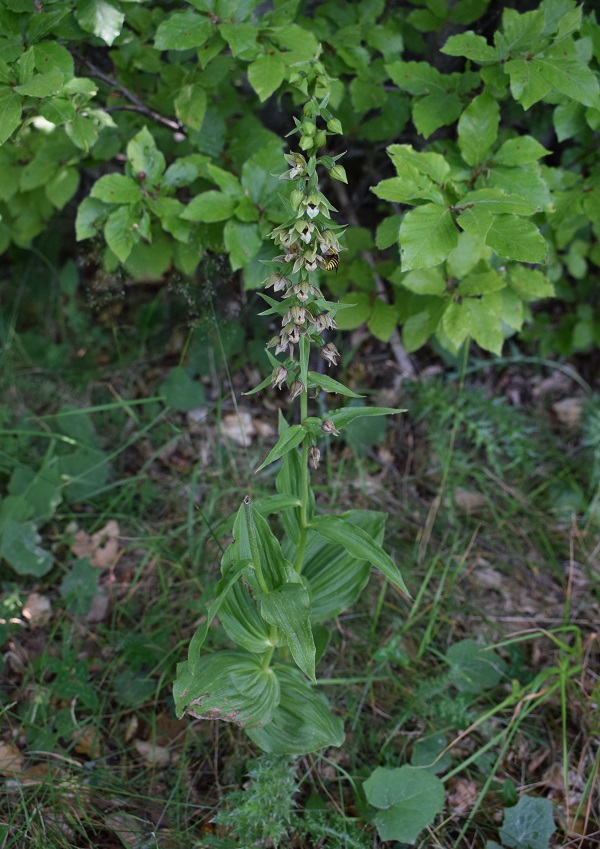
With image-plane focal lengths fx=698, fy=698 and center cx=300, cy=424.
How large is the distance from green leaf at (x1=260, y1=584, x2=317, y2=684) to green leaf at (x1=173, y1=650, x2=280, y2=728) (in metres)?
0.27

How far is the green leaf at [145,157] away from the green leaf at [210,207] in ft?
0.62

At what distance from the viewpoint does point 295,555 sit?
2359 millimetres

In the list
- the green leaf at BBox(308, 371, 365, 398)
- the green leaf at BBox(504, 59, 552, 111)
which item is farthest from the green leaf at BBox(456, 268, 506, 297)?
the green leaf at BBox(308, 371, 365, 398)

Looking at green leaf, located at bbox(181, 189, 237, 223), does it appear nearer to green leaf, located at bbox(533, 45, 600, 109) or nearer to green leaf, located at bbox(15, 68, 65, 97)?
green leaf, located at bbox(15, 68, 65, 97)

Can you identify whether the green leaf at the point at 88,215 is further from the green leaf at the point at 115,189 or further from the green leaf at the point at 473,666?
the green leaf at the point at 473,666

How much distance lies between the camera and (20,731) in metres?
2.43

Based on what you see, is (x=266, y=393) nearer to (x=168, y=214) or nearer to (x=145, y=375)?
(x=145, y=375)

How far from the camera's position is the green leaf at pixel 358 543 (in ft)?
6.36

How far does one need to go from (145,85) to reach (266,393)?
62.3 inches

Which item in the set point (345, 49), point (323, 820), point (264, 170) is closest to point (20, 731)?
point (323, 820)

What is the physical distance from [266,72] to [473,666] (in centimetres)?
224

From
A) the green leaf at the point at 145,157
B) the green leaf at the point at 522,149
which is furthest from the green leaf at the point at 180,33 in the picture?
the green leaf at the point at 522,149

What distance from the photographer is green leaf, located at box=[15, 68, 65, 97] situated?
6.77ft

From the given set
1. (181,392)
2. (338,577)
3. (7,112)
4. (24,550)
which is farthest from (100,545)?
(7,112)
